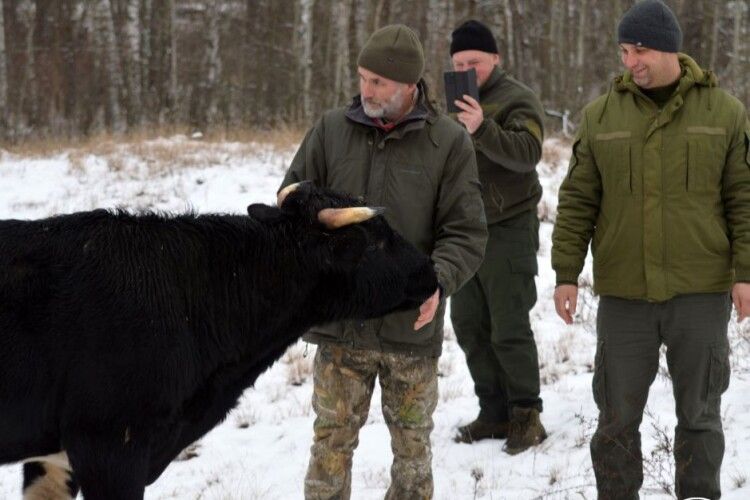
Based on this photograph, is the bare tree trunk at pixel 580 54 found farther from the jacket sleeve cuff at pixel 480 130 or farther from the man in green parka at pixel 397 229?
the man in green parka at pixel 397 229

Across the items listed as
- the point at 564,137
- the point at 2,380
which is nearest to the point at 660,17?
the point at 2,380

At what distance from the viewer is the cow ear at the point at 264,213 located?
4.54m

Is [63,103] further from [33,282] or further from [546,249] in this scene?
[33,282]

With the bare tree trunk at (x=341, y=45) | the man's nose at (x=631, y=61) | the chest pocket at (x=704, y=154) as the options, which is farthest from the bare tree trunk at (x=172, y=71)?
the chest pocket at (x=704, y=154)

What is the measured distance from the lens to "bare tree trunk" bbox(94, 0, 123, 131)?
77.4 feet

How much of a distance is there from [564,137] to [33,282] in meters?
14.6

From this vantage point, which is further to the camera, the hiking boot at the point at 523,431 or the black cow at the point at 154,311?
the hiking boot at the point at 523,431

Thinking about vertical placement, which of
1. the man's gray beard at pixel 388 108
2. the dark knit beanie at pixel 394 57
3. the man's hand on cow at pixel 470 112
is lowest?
the man's hand on cow at pixel 470 112

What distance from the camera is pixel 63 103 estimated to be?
26.5m

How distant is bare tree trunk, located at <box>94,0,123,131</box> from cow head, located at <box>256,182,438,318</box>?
66.9 ft

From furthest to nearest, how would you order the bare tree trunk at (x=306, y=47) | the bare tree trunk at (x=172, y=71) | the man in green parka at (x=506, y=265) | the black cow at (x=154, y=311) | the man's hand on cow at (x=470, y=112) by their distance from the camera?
1. the bare tree trunk at (x=172, y=71)
2. the bare tree trunk at (x=306, y=47)
3. the man in green parka at (x=506, y=265)
4. the man's hand on cow at (x=470, y=112)
5. the black cow at (x=154, y=311)

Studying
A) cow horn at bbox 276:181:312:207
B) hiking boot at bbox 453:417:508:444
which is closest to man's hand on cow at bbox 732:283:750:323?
cow horn at bbox 276:181:312:207

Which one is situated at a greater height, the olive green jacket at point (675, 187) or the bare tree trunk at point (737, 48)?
the bare tree trunk at point (737, 48)

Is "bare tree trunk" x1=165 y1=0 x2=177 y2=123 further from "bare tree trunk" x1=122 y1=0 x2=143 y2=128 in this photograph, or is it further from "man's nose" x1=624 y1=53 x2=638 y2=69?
"man's nose" x1=624 y1=53 x2=638 y2=69
